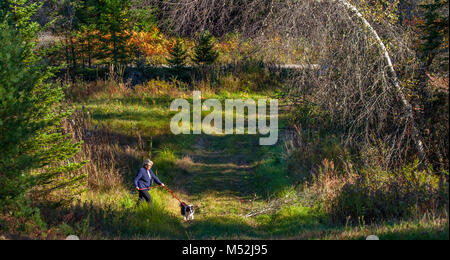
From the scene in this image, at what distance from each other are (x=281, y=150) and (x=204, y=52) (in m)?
7.44

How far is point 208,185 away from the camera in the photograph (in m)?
9.68

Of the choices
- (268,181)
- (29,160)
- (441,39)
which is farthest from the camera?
(268,181)

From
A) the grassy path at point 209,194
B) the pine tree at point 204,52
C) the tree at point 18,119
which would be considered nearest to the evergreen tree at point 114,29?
the pine tree at point 204,52

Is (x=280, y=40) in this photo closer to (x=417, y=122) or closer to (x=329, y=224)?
(x=417, y=122)

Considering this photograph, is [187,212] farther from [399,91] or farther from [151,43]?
[151,43]

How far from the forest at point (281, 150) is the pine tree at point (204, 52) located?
15.4ft

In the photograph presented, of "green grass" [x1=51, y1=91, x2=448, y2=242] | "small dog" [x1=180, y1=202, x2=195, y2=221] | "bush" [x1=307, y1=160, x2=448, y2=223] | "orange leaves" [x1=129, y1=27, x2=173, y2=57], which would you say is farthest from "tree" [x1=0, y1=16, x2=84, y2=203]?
"orange leaves" [x1=129, y1=27, x2=173, y2=57]

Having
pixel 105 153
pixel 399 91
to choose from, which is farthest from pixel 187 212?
pixel 399 91

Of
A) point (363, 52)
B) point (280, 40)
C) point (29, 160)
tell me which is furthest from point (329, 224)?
point (29, 160)

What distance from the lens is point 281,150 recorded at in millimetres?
10812

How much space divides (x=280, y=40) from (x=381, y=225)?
4.93m

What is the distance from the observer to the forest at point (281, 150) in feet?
20.7

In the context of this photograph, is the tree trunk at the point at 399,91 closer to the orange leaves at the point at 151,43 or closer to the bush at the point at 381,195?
the bush at the point at 381,195

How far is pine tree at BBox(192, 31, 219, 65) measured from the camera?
16.5 m
